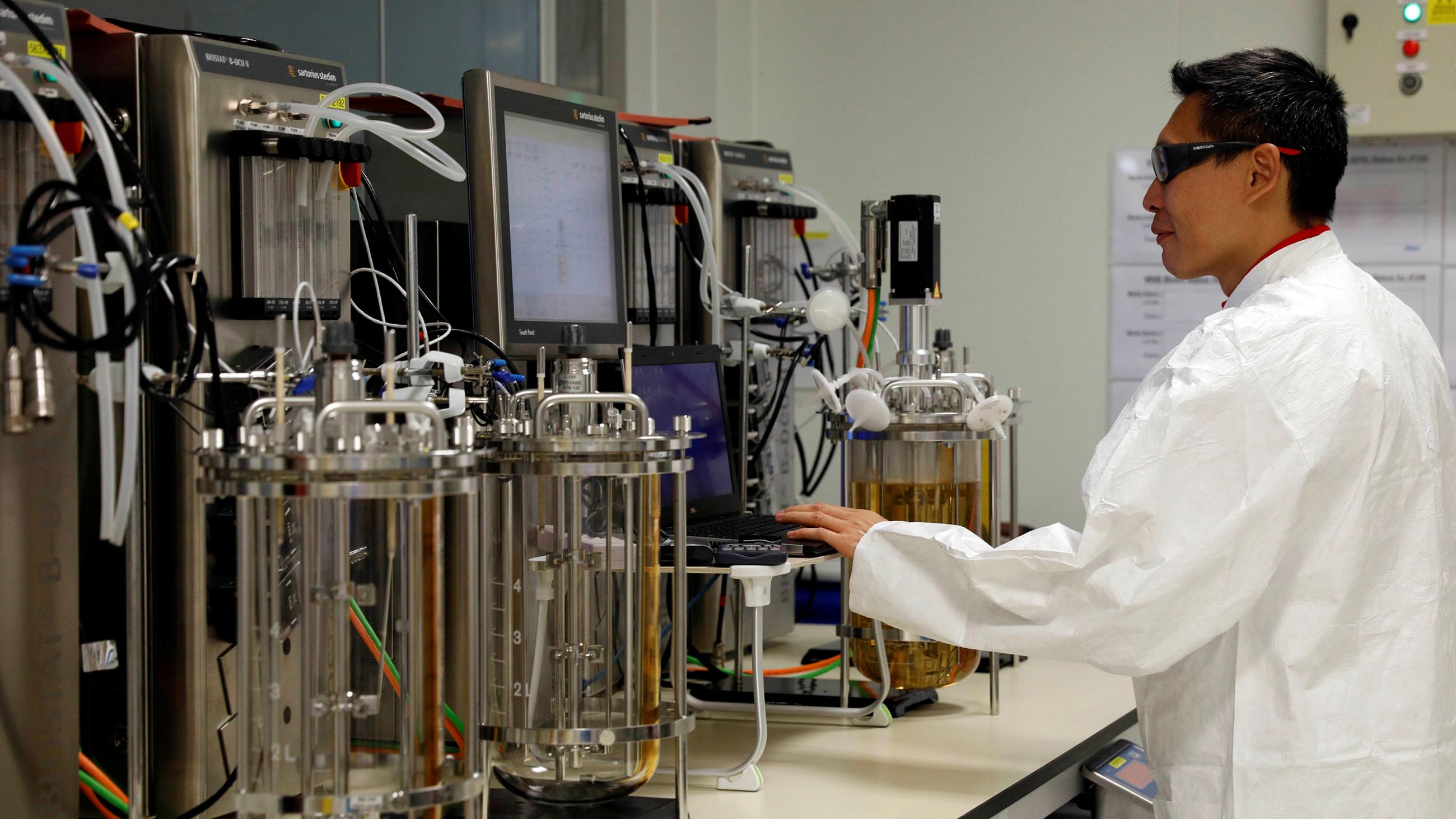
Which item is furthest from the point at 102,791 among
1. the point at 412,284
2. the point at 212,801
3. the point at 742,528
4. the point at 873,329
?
the point at 873,329

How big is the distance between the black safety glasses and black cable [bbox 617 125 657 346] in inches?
36.8

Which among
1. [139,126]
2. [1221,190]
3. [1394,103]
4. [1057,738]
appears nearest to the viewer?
[139,126]

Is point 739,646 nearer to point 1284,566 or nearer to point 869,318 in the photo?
point 869,318

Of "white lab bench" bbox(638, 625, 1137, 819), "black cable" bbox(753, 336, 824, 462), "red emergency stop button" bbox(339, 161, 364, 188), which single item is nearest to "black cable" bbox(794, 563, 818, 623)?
"black cable" bbox(753, 336, 824, 462)

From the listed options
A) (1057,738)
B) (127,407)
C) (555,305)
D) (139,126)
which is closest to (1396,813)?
(1057,738)

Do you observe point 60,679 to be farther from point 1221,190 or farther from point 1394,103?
point 1394,103

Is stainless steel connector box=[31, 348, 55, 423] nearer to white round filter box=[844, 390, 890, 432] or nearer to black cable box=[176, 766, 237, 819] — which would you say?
black cable box=[176, 766, 237, 819]

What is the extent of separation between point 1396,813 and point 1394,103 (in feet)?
8.71

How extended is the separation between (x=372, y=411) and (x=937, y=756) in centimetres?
119

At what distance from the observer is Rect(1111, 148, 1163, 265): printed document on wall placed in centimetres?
396

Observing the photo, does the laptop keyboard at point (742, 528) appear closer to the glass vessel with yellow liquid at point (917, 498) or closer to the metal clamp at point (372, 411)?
the glass vessel with yellow liquid at point (917, 498)

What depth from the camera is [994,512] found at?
225 centimetres

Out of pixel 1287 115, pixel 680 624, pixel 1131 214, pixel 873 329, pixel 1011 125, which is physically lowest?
pixel 680 624

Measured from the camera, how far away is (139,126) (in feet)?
5.02
